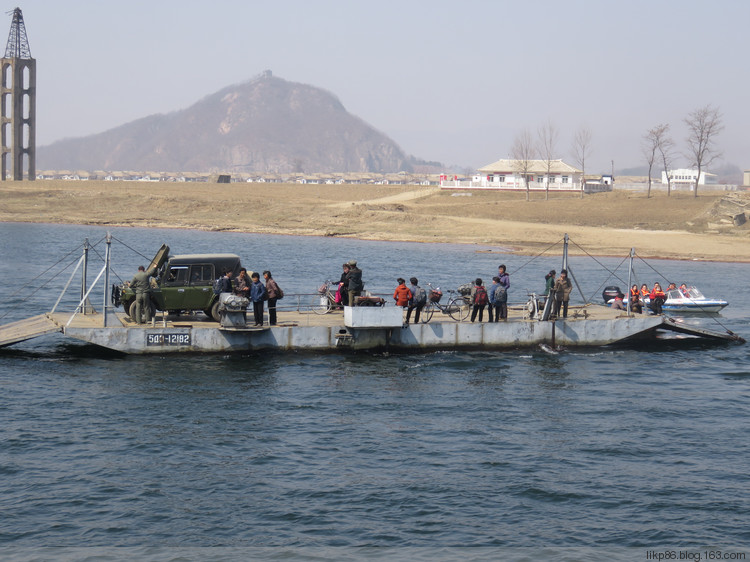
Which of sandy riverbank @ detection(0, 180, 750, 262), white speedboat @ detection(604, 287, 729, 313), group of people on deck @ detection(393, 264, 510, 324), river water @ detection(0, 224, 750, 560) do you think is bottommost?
river water @ detection(0, 224, 750, 560)

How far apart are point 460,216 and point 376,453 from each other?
81.6 meters

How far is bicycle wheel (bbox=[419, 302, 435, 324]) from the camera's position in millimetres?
30572

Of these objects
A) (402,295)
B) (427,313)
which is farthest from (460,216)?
(402,295)

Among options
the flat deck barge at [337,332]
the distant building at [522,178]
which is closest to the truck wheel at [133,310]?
the flat deck barge at [337,332]

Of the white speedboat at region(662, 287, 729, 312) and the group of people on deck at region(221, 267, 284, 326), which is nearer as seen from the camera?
the group of people on deck at region(221, 267, 284, 326)

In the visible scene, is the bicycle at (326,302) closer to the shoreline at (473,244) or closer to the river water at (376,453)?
the river water at (376,453)

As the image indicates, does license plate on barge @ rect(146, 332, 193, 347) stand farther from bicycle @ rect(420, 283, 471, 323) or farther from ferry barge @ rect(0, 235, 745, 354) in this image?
bicycle @ rect(420, 283, 471, 323)

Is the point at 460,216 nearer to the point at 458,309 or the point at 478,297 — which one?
the point at 458,309

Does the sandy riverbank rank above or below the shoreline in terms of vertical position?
above

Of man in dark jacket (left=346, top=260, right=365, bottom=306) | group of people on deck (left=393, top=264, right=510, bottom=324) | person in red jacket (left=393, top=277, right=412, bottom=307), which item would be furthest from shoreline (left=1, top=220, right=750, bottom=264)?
man in dark jacket (left=346, top=260, right=365, bottom=306)

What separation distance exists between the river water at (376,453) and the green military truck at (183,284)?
1.90 metres

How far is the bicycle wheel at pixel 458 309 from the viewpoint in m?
30.9

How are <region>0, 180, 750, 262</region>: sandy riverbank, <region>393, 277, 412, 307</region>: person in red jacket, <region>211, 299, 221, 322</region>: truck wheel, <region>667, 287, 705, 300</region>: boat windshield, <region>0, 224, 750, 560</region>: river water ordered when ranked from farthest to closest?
1. <region>0, 180, 750, 262</region>: sandy riverbank
2. <region>667, 287, 705, 300</region>: boat windshield
3. <region>211, 299, 221, 322</region>: truck wheel
4. <region>393, 277, 412, 307</region>: person in red jacket
5. <region>0, 224, 750, 560</region>: river water

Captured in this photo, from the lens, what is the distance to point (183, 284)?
28.9 m
